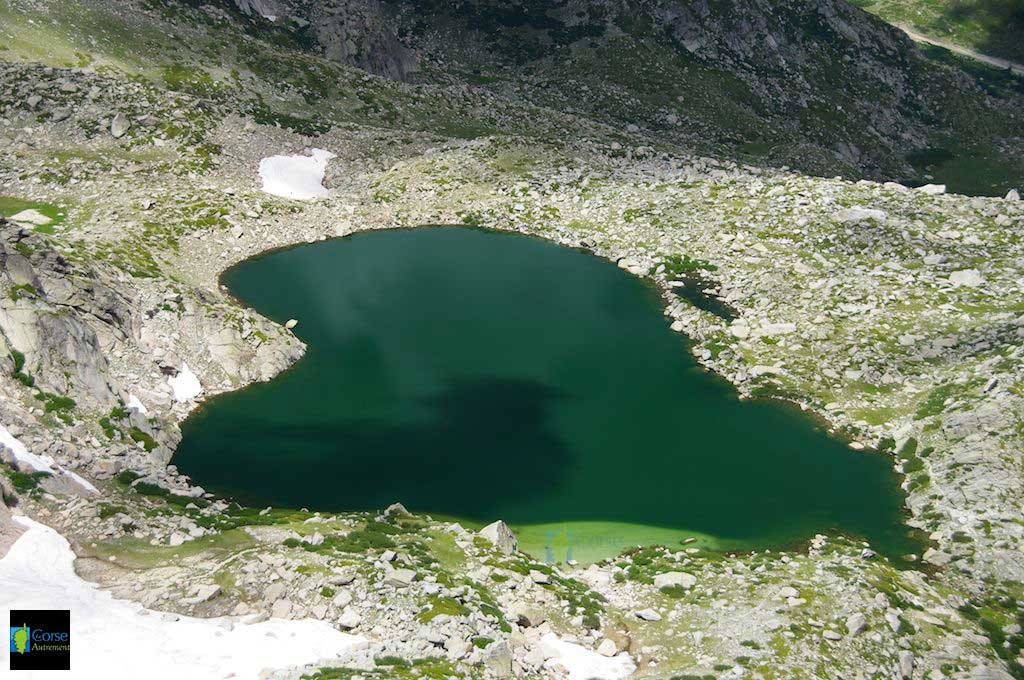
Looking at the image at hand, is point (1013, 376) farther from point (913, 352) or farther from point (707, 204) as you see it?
point (707, 204)

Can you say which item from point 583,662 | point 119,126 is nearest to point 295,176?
point 119,126

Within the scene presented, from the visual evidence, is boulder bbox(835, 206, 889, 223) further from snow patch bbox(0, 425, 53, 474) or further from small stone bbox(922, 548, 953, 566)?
snow patch bbox(0, 425, 53, 474)

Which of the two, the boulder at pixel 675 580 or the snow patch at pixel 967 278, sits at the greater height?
the snow patch at pixel 967 278

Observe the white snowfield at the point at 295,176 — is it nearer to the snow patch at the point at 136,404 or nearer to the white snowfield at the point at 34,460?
the snow patch at the point at 136,404

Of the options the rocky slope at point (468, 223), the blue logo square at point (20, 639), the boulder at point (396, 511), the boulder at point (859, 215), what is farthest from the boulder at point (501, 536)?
the boulder at point (859, 215)

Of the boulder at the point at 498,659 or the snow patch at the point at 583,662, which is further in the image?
the snow patch at the point at 583,662

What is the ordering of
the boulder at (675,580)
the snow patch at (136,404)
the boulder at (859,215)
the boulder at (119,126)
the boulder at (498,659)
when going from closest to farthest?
the boulder at (498,659) → the boulder at (675,580) → the snow patch at (136,404) → the boulder at (859,215) → the boulder at (119,126)

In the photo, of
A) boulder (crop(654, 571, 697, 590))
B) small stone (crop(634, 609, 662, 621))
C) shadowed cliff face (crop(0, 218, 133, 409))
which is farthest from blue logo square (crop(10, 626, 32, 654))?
boulder (crop(654, 571, 697, 590))
